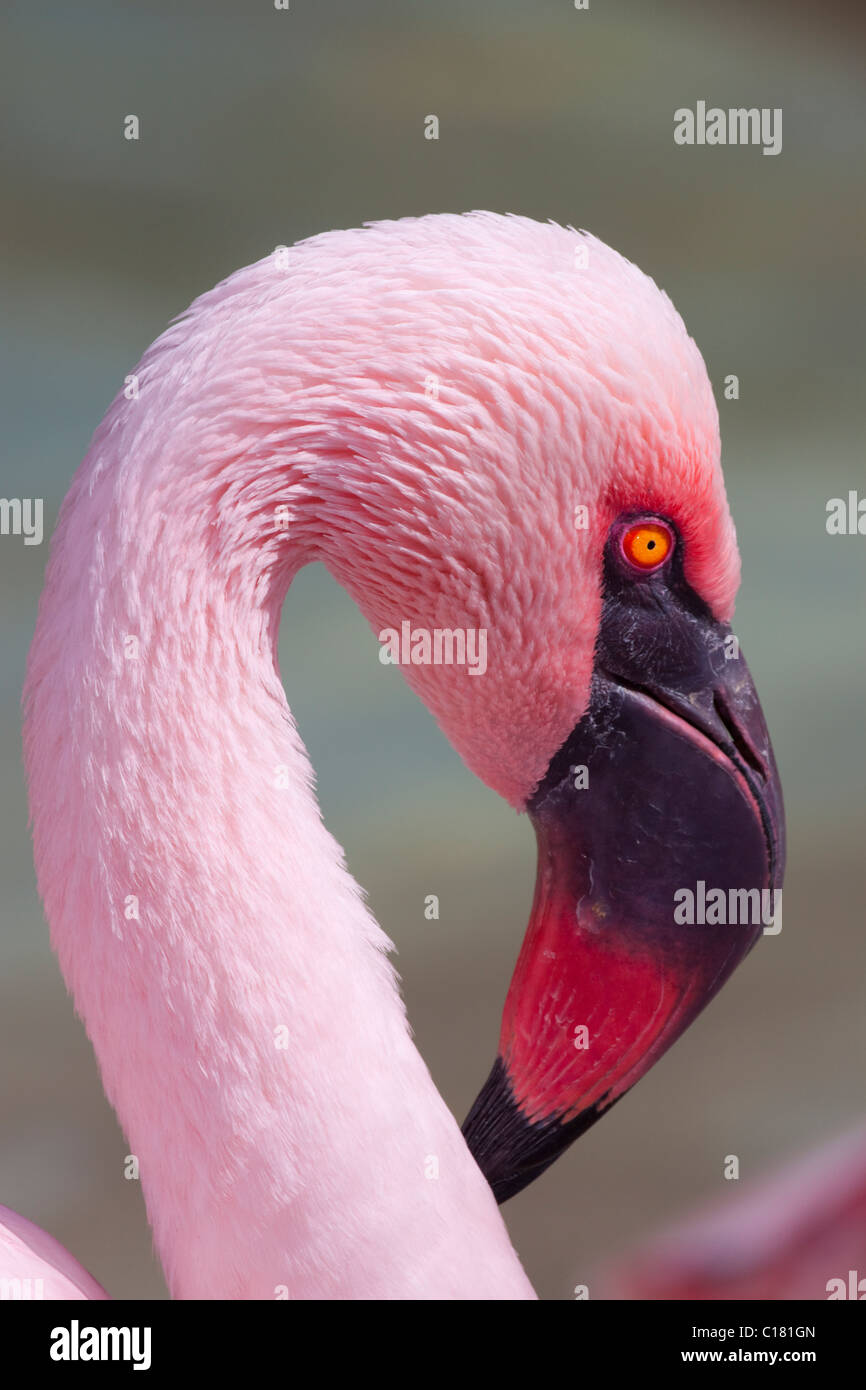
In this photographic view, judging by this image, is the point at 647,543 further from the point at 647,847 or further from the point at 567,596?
the point at 647,847

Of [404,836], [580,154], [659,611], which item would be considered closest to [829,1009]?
[404,836]

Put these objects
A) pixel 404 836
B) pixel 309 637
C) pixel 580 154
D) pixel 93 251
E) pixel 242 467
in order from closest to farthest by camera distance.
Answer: pixel 242 467, pixel 404 836, pixel 309 637, pixel 93 251, pixel 580 154

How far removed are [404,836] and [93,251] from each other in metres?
1.85

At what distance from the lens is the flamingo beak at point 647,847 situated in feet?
2.97

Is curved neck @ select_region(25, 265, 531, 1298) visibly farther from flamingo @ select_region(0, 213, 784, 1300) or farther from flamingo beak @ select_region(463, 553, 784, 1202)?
flamingo beak @ select_region(463, 553, 784, 1202)

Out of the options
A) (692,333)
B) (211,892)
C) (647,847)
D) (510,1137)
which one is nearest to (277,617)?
(211,892)

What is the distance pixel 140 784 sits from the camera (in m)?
0.79

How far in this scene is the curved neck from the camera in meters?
0.78

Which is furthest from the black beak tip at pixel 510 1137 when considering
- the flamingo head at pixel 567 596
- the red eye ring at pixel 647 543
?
the red eye ring at pixel 647 543

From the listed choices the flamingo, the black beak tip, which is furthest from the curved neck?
the black beak tip

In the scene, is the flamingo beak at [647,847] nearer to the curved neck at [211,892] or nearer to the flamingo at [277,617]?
the flamingo at [277,617]

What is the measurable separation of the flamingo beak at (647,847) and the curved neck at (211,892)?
18 cm

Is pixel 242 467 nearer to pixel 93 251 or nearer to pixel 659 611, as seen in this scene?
pixel 659 611

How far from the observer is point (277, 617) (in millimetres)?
879
